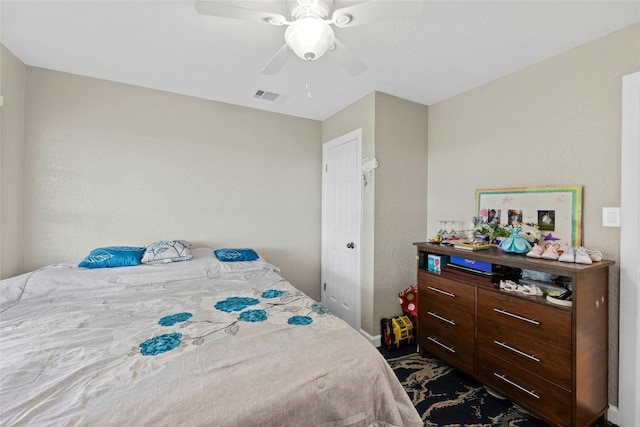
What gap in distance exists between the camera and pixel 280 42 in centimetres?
192

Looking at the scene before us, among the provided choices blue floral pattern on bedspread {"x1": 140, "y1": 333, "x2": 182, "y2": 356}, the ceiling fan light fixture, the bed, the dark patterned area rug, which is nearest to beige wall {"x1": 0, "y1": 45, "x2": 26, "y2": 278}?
the bed

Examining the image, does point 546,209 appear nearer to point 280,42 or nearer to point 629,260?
point 629,260

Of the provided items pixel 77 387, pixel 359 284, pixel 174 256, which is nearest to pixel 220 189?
pixel 174 256

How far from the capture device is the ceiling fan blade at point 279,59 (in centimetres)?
150

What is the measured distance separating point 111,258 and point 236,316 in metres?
1.43

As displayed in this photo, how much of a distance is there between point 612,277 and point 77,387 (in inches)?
113

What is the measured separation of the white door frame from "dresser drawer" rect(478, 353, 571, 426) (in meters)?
0.51

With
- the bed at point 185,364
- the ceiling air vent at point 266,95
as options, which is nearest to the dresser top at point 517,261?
the bed at point 185,364

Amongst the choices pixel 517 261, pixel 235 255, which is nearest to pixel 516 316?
pixel 517 261

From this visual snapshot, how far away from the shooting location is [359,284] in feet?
9.30

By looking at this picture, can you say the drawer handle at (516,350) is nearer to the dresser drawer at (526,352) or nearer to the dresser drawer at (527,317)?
the dresser drawer at (526,352)

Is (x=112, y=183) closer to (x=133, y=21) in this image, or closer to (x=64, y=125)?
(x=64, y=125)

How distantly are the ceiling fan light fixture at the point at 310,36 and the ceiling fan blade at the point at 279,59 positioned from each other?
19 centimetres

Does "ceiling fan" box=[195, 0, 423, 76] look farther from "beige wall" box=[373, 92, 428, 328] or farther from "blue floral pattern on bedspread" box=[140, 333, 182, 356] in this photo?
"blue floral pattern on bedspread" box=[140, 333, 182, 356]
